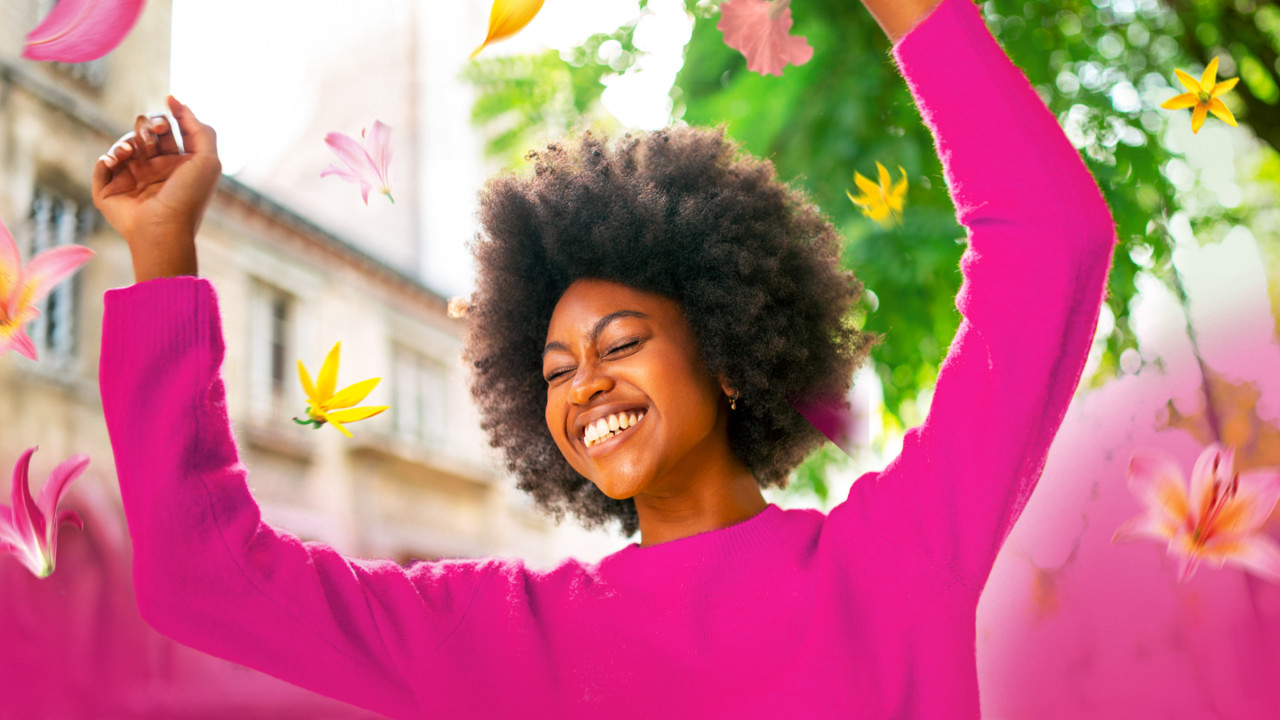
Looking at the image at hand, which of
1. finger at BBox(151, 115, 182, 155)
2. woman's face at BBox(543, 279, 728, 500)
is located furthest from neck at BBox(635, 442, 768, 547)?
finger at BBox(151, 115, 182, 155)

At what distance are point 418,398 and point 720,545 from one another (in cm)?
1075

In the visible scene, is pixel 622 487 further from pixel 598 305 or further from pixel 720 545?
pixel 598 305

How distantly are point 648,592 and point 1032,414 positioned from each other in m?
0.64

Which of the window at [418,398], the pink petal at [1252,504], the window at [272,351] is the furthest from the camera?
the window at [418,398]

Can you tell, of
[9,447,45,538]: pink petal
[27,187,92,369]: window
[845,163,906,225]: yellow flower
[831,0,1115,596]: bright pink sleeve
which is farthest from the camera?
[27,187,92,369]: window

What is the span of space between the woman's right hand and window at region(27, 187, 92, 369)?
6191 millimetres

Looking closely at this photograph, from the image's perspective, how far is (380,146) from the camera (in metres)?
1.86

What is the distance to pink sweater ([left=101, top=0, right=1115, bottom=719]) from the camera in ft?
4.41

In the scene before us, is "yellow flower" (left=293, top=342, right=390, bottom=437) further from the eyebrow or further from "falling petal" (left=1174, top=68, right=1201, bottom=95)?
"falling petal" (left=1174, top=68, right=1201, bottom=95)

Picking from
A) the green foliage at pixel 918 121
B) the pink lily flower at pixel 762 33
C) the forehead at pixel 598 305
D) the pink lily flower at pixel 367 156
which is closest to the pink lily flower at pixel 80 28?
the pink lily flower at pixel 367 156

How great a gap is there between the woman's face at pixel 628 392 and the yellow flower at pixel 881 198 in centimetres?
92

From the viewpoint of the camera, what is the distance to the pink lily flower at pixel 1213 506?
80.4 inches

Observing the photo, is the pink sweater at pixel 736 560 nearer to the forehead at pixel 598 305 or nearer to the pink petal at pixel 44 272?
the pink petal at pixel 44 272

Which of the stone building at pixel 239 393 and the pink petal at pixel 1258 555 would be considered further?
the stone building at pixel 239 393
